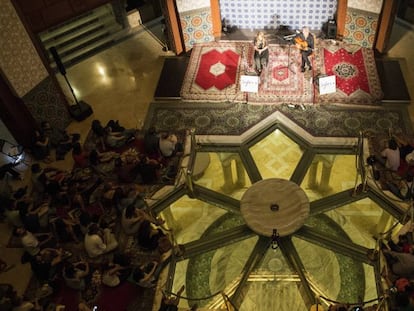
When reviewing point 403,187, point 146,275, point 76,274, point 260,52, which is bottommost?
point 403,187

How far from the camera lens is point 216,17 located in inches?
429

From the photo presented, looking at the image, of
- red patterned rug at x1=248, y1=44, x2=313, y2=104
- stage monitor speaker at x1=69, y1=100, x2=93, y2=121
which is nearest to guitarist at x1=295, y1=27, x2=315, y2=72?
red patterned rug at x1=248, y1=44, x2=313, y2=104

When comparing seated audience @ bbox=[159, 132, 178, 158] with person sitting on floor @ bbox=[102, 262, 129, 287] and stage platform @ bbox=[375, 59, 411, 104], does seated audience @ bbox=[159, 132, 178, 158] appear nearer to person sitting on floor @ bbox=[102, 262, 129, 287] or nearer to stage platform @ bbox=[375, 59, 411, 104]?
person sitting on floor @ bbox=[102, 262, 129, 287]

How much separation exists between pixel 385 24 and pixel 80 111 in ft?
23.0

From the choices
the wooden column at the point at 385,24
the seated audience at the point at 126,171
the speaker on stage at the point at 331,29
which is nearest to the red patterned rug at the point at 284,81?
the speaker on stage at the point at 331,29

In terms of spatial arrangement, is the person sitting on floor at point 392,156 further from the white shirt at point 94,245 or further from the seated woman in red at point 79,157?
the seated woman in red at point 79,157

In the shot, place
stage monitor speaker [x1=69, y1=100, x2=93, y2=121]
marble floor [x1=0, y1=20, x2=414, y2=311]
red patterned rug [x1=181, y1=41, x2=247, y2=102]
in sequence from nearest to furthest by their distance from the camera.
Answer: marble floor [x1=0, y1=20, x2=414, y2=311], stage monitor speaker [x1=69, y1=100, x2=93, y2=121], red patterned rug [x1=181, y1=41, x2=247, y2=102]

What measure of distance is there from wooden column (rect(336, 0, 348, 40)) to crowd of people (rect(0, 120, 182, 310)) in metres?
4.94

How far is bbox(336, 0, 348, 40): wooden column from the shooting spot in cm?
988

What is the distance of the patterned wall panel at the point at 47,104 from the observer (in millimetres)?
8867

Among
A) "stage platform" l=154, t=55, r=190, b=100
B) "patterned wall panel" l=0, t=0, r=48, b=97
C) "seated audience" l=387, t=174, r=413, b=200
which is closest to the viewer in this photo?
"seated audience" l=387, t=174, r=413, b=200

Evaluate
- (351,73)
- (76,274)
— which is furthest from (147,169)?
(351,73)

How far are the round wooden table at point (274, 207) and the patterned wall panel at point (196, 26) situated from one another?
5128mm

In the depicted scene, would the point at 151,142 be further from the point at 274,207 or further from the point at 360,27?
the point at 360,27
